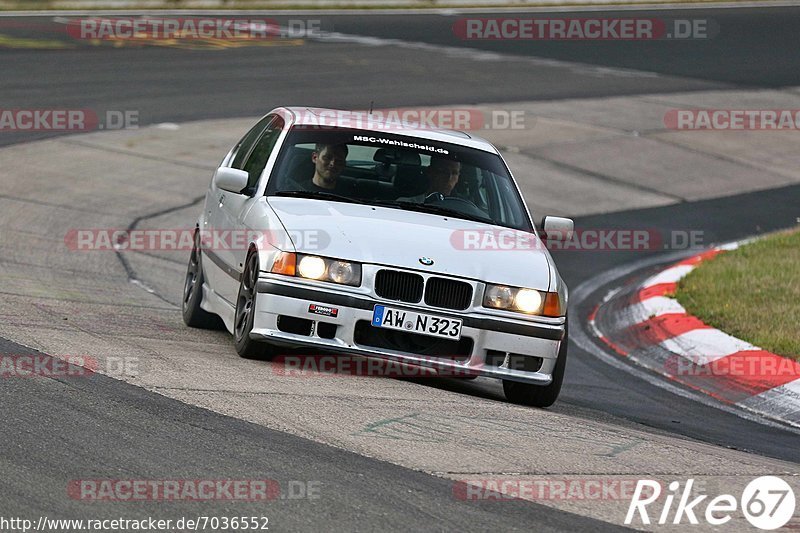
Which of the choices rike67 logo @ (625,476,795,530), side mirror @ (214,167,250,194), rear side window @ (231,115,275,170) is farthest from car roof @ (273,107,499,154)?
rike67 logo @ (625,476,795,530)

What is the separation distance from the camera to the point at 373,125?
9078mm

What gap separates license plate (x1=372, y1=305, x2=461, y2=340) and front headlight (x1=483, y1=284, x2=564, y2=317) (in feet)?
0.87

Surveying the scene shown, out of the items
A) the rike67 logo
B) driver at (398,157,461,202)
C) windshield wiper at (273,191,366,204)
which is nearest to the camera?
the rike67 logo

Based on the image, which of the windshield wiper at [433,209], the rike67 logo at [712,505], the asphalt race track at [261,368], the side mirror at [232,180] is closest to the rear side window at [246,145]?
the side mirror at [232,180]

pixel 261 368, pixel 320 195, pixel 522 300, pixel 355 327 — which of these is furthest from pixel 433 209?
pixel 261 368

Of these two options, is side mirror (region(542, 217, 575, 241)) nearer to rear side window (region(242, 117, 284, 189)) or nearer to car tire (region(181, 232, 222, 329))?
rear side window (region(242, 117, 284, 189))

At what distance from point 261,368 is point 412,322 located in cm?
86

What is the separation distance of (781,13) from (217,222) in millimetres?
31609

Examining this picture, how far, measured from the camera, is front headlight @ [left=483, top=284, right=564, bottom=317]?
7641 mm

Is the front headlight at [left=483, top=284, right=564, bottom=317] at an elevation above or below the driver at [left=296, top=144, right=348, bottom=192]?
below

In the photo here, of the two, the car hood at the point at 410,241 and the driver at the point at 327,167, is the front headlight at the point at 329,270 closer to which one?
the car hood at the point at 410,241

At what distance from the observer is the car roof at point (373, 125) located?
8992 mm

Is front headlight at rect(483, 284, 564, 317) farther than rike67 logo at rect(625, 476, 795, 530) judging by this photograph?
Yes

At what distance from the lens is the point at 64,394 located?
6.32 metres
